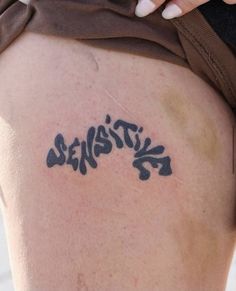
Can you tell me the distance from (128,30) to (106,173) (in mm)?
231

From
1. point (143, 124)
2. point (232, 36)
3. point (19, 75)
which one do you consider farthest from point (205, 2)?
point (19, 75)

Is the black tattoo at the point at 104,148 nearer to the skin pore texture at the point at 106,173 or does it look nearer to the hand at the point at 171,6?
the skin pore texture at the point at 106,173

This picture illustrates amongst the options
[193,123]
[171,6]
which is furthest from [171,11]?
[193,123]

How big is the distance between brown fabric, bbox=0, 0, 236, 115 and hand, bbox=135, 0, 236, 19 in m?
0.02

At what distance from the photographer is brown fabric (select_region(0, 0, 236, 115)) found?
3.15 feet

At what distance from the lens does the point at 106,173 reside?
94 cm

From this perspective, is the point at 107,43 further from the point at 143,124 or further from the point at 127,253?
the point at 127,253

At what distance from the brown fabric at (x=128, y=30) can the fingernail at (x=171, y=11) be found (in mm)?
15

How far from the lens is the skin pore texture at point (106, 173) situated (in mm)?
936

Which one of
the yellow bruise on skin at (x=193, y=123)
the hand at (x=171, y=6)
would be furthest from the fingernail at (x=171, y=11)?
the yellow bruise on skin at (x=193, y=123)

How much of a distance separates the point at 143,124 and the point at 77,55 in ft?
0.51

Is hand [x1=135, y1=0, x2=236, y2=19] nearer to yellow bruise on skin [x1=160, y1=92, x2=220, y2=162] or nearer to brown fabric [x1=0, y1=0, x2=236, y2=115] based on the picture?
brown fabric [x1=0, y1=0, x2=236, y2=115]

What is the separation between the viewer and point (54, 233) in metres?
0.95

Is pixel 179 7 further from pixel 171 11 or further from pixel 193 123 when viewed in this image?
pixel 193 123
